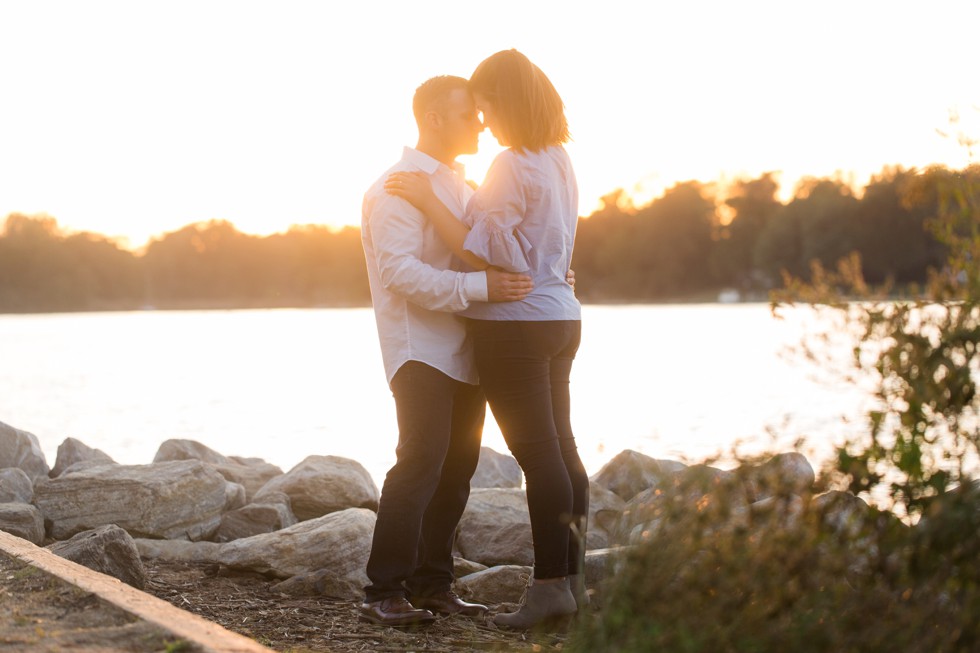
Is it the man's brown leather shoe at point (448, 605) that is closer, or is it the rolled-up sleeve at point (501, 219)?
the rolled-up sleeve at point (501, 219)

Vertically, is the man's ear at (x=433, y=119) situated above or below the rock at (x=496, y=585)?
above

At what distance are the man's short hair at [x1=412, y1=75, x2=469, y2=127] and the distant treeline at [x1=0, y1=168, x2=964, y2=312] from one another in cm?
6393

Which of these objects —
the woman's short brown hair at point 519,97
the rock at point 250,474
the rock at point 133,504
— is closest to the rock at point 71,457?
the rock at point 250,474

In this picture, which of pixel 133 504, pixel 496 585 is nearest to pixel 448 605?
pixel 496 585

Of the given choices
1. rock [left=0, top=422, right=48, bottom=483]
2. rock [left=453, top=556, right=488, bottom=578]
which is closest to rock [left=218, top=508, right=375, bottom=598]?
rock [left=453, top=556, right=488, bottom=578]

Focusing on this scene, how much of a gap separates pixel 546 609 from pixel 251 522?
9.10 feet

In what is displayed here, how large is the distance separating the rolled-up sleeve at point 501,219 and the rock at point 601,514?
1.91 metres

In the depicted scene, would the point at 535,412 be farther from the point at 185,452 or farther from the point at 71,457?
the point at 71,457

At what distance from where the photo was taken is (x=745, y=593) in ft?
8.32

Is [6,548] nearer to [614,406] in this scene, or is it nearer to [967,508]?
[967,508]

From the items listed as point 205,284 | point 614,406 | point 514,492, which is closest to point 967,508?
point 514,492

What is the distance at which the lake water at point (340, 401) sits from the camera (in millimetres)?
13789

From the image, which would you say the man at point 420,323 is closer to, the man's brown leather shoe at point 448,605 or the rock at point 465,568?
the man's brown leather shoe at point 448,605

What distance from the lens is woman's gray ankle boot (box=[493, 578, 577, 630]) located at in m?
4.23
